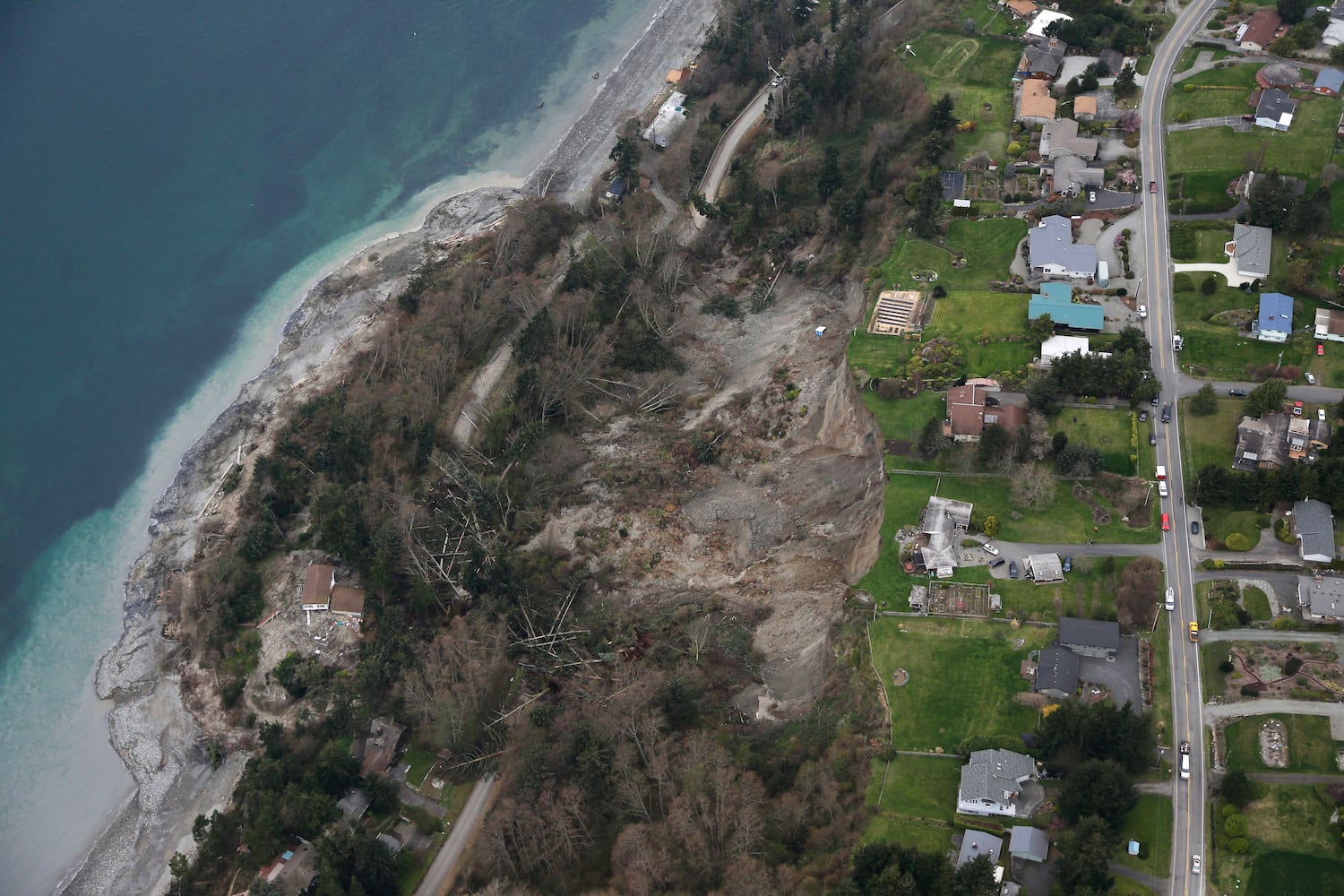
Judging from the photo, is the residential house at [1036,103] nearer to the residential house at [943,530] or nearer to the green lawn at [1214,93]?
the green lawn at [1214,93]

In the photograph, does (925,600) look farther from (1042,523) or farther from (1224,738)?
(1224,738)


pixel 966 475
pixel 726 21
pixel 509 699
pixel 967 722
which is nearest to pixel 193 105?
pixel 726 21

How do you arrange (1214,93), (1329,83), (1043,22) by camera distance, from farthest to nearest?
(1043,22), (1214,93), (1329,83)

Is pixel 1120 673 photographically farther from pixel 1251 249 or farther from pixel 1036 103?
pixel 1036 103

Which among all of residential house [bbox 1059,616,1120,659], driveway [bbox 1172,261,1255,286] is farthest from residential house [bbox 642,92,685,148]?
residential house [bbox 1059,616,1120,659]

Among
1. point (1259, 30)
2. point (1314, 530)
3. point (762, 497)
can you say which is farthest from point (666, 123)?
point (1314, 530)

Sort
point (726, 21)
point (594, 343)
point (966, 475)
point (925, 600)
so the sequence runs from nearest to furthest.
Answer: point (925, 600) < point (966, 475) < point (594, 343) < point (726, 21)
